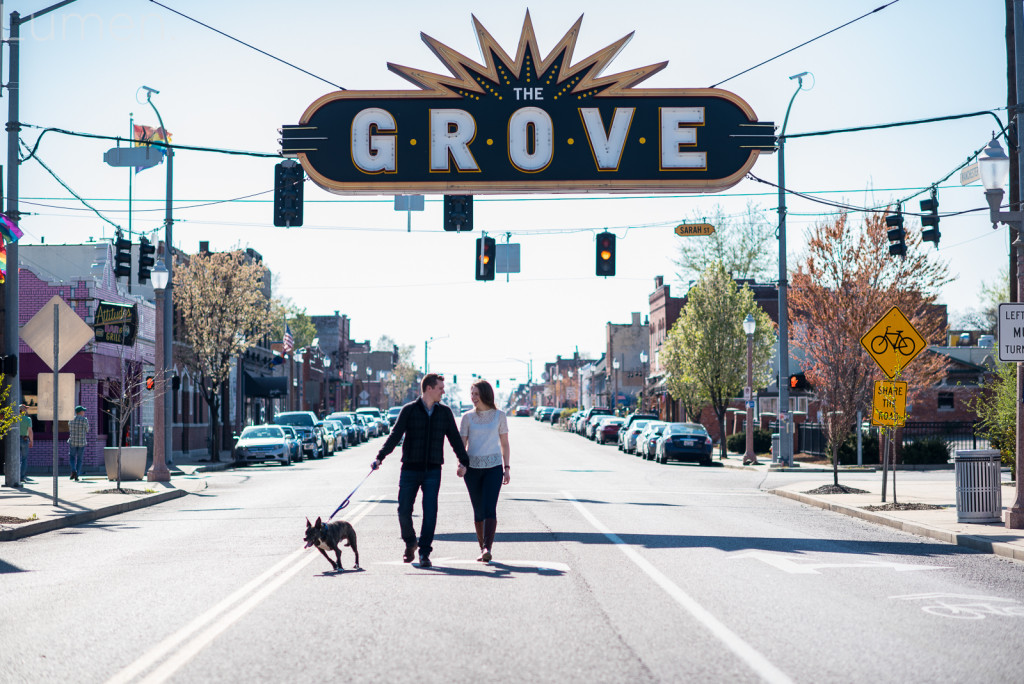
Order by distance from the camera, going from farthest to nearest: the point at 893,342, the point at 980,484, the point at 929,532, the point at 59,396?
the point at 59,396, the point at 893,342, the point at 980,484, the point at 929,532

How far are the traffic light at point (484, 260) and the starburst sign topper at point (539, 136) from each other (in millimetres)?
5862

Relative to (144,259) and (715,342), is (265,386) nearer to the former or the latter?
(715,342)

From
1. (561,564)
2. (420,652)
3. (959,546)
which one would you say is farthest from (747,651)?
(959,546)

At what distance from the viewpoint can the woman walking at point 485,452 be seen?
37.2 ft

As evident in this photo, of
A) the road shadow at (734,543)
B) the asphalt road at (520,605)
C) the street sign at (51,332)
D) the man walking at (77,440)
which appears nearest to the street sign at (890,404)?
the asphalt road at (520,605)

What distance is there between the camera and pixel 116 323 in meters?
33.7

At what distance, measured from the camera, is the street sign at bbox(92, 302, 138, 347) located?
33.3 metres

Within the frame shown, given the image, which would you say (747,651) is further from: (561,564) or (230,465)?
(230,465)

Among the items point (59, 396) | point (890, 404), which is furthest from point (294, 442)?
point (890, 404)

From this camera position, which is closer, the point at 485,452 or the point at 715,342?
the point at 485,452

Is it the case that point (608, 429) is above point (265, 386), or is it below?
below

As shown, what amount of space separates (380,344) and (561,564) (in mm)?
169309

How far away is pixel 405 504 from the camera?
1121 cm

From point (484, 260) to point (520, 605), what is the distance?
18.5m
